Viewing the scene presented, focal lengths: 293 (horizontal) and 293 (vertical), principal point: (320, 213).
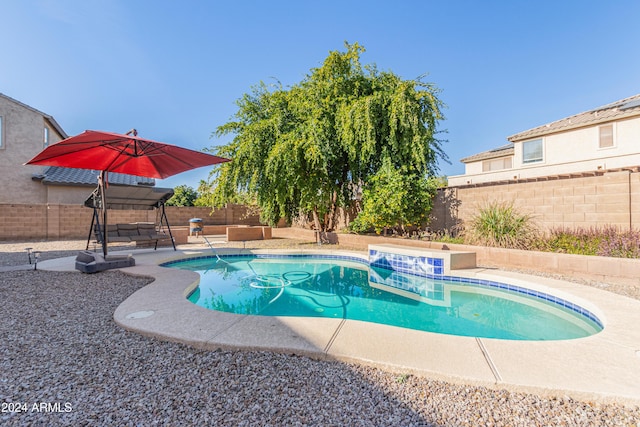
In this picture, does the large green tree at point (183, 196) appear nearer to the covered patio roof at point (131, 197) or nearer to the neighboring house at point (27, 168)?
the neighboring house at point (27, 168)

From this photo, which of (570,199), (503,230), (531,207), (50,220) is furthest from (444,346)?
(50,220)

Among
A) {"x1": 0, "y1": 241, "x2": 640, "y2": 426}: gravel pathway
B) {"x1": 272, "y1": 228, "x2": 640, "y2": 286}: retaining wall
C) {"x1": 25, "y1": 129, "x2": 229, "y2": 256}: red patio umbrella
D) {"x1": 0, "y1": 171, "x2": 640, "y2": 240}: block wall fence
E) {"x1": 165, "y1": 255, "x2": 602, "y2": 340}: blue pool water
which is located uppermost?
{"x1": 25, "y1": 129, "x2": 229, "y2": 256}: red patio umbrella

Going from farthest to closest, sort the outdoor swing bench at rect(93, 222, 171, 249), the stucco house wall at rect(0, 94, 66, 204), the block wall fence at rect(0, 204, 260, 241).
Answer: the stucco house wall at rect(0, 94, 66, 204) → the block wall fence at rect(0, 204, 260, 241) → the outdoor swing bench at rect(93, 222, 171, 249)

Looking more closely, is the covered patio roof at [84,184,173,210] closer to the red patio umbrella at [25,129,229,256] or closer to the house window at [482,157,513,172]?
the red patio umbrella at [25,129,229,256]

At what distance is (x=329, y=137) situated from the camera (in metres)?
9.91

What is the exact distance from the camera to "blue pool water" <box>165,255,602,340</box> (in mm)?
Result: 3891

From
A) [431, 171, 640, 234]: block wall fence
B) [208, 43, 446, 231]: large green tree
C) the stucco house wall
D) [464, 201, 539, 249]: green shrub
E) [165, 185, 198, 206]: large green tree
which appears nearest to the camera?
[431, 171, 640, 234]: block wall fence

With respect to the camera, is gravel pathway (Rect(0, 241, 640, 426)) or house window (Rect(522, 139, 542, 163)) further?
house window (Rect(522, 139, 542, 163))

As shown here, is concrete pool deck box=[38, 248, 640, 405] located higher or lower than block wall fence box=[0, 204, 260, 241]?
lower

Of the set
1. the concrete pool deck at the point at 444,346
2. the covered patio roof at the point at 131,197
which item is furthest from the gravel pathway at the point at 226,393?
the covered patio roof at the point at 131,197

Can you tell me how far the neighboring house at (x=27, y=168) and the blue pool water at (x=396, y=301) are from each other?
1290 cm

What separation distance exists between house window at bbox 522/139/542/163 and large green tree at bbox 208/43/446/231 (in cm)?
788

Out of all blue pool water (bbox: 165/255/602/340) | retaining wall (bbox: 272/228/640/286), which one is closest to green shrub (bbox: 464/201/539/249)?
retaining wall (bbox: 272/228/640/286)

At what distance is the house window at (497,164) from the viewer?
Result: 57.1 feet
